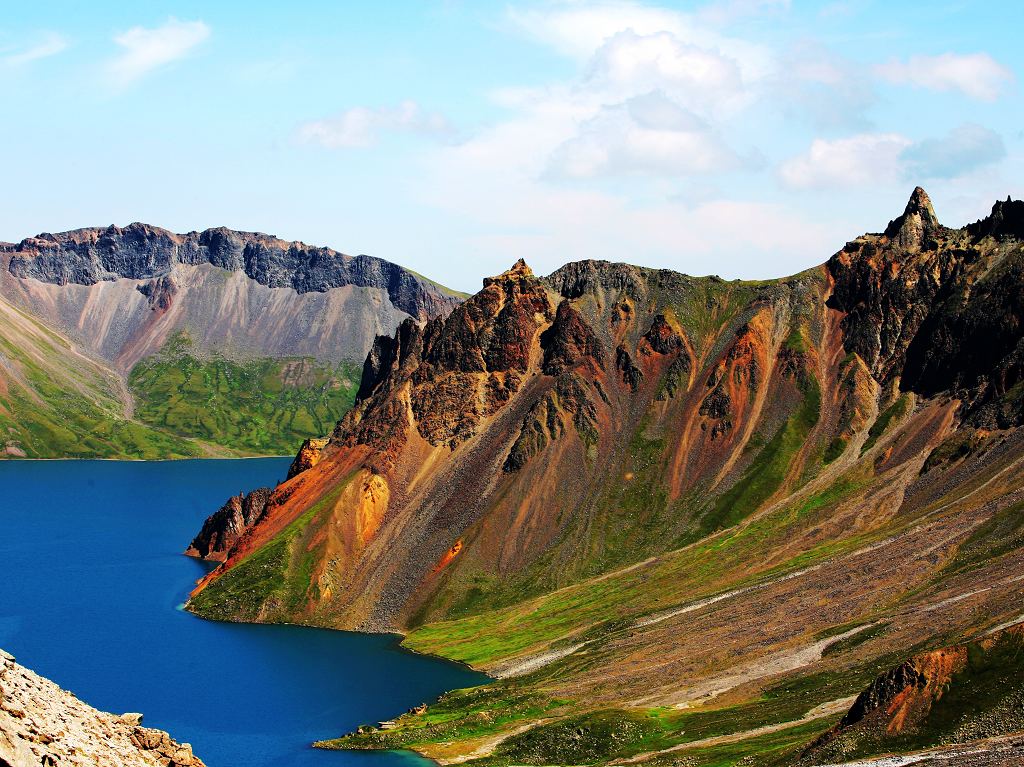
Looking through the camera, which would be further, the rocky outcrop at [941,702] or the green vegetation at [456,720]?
the green vegetation at [456,720]

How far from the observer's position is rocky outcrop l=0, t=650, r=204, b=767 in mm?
45344

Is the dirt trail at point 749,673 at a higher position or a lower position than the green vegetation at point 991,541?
lower

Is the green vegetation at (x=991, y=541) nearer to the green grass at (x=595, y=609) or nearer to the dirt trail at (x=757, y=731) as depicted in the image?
the green grass at (x=595, y=609)

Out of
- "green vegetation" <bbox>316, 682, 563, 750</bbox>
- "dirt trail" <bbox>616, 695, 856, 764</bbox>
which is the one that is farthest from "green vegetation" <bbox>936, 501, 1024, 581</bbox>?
"green vegetation" <bbox>316, 682, 563, 750</bbox>

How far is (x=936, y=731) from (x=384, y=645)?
126460 millimetres

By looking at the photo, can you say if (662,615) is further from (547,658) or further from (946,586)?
(946,586)

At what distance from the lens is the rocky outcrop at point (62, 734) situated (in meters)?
45.3

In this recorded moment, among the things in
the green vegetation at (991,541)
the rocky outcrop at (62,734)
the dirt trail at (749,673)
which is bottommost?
the dirt trail at (749,673)

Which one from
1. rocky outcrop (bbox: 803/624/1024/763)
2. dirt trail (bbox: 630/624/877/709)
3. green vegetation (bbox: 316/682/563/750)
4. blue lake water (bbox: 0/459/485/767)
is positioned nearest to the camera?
rocky outcrop (bbox: 803/624/1024/763)

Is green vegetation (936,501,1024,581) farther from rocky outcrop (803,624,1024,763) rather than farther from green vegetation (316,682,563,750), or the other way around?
rocky outcrop (803,624,1024,763)

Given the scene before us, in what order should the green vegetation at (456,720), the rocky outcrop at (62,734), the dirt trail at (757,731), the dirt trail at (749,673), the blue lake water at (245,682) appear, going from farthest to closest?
1. the blue lake water at (245,682)
2. the green vegetation at (456,720)
3. the dirt trail at (749,673)
4. the dirt trail at (757,731)
5. the rocky outcrop at (62,734)

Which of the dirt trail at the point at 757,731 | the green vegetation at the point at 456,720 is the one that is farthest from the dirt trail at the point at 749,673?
the dirt trail at the point at 757,731

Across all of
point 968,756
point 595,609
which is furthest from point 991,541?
point 968,756

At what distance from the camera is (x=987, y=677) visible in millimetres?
88000
